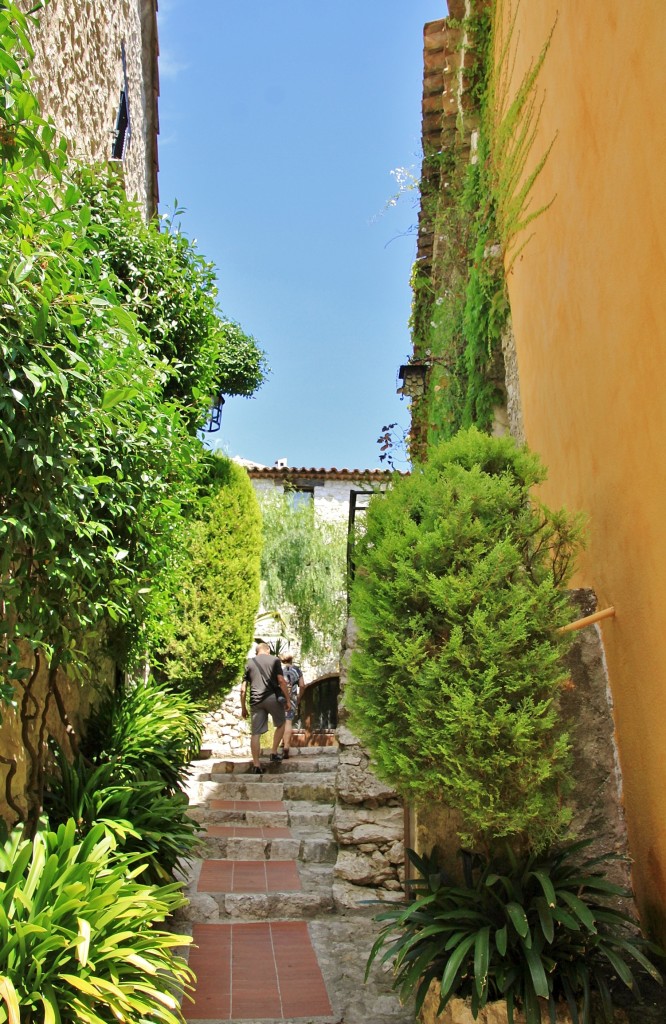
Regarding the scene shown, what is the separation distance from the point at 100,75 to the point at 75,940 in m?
6.49

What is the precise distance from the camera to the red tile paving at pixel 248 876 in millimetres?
4980

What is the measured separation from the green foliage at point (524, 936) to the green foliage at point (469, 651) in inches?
6.5

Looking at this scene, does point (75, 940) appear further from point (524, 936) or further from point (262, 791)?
point (262, 791)

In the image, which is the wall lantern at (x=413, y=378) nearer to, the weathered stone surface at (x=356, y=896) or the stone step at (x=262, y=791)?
the stone step at (x=262, y=791)

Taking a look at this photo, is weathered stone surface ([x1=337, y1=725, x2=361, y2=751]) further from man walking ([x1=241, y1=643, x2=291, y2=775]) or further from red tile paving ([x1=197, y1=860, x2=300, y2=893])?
man walking ([x1=241, y1=643, x2=291, y2=775])

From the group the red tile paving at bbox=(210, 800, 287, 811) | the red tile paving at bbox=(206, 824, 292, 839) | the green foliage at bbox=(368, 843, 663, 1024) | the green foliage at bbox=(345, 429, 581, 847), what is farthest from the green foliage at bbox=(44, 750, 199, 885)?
the red tile paving at bbox=(210, 800, 287, 811)

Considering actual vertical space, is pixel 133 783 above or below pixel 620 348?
below

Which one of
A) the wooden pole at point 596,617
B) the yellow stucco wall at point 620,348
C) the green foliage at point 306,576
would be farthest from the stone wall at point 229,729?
the wooden pole at point 596,617

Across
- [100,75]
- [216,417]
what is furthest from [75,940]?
[216,417]

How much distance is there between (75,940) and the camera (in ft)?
8.38

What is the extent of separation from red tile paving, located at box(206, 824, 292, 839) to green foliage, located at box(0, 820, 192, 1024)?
9.86ft

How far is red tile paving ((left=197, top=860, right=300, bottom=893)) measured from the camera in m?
4.98

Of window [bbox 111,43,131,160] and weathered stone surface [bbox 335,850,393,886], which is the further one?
window [bbox 111,43,131,160]

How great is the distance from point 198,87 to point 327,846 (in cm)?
972
